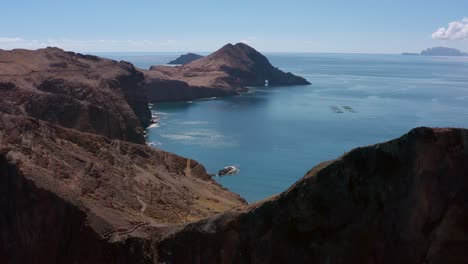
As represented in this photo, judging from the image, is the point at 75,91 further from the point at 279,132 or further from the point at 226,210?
the point at 226,210

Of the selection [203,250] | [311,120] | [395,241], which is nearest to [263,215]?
[203,250]

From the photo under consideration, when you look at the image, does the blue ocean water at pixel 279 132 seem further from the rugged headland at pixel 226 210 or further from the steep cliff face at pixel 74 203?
the rugged headland at pixel 226 210

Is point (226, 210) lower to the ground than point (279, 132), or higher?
higher

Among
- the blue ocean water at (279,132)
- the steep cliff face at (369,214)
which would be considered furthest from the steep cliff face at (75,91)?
the steep cliff face at (369,214)

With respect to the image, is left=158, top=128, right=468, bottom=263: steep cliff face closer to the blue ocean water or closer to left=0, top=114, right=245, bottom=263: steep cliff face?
left=0, top=114, right=245, bottom=263: steep cliff face

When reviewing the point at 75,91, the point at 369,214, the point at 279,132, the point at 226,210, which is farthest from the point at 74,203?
the point at 279,132

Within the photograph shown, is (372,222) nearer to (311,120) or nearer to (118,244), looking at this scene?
(118,244)
